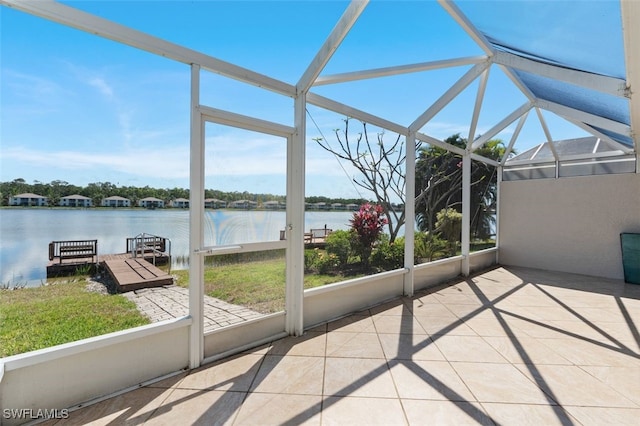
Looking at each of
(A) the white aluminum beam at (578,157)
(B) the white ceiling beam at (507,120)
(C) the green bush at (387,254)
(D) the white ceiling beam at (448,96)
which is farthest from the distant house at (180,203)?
(A) the white aluminum beam at (578,157)

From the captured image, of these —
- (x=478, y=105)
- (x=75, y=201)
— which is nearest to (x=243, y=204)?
(x=75, y=201)

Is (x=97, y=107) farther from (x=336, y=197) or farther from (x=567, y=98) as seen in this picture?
(x=567, y=98)

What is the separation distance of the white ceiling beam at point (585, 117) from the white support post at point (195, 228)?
5.52 metres

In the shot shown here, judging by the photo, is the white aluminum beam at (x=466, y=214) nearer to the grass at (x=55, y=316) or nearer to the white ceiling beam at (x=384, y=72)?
the white ceiling beam at (x=384, y=72)

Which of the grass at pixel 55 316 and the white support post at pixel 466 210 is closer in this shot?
the grass at pixel 55 316

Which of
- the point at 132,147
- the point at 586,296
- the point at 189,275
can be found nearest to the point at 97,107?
the point at 132,147

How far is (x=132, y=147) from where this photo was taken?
223cm

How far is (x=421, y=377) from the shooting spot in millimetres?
2367

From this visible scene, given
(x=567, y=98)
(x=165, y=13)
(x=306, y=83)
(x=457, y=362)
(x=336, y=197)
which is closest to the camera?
(x=165, y=13)

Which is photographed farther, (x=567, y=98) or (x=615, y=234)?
(x=615, y=234)

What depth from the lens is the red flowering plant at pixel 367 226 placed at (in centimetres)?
427

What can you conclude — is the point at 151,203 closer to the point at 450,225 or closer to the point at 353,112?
the point at 353,112

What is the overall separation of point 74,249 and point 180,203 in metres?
0.78

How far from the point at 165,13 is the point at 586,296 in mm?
6711
